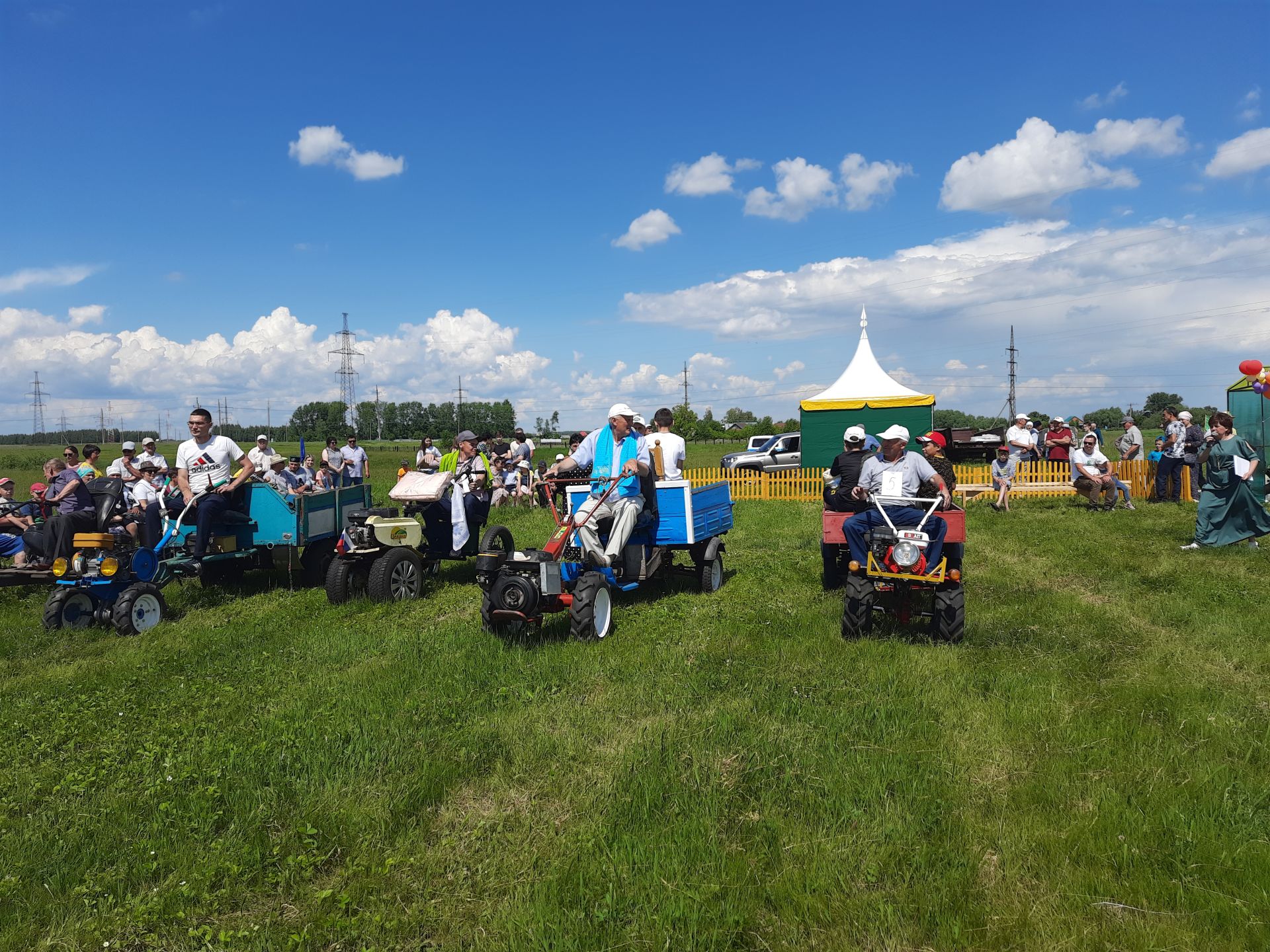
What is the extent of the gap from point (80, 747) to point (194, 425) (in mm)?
4912

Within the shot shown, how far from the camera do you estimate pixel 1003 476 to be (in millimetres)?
17109

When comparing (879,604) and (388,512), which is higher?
(388,512)

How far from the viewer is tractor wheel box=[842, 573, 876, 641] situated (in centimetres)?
659

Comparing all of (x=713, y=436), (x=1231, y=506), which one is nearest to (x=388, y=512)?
(x=1231, y=506)

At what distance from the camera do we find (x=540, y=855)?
355 cm

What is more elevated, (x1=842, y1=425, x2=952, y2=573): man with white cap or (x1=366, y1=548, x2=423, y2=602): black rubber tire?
(x1=842, y1=425, x2=952, y2=573): man with white cap

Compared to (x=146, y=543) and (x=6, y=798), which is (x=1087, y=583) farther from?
(x=146, y=543)

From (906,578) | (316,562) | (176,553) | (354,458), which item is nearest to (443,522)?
(316,562)

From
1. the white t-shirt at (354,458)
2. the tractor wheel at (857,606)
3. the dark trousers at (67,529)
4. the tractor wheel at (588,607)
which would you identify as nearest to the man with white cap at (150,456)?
the white t-shirt at (354,458)

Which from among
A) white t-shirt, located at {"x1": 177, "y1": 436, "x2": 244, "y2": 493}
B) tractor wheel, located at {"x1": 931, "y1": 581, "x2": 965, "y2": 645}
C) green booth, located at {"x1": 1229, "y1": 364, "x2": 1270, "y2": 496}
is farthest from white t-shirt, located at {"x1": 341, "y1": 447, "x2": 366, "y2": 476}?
green booth, located at {"x1": 1229, "y1": 364, "x2": 1270, "y2": 496}

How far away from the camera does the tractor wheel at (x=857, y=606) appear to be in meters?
6.59

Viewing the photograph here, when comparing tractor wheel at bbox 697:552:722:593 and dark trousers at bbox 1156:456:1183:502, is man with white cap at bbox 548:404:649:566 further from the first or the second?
dark trousers at bbox 1156:456:1183:502

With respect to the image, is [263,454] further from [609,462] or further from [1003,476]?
[1003,476]

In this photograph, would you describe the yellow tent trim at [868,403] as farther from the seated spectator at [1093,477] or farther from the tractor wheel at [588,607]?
the tractor wheel at [588,607]
